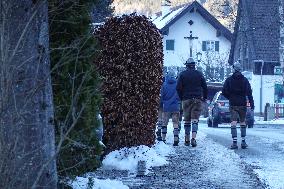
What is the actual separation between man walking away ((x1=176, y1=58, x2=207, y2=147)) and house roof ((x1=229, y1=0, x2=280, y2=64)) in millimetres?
38779

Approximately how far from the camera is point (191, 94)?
15.0m

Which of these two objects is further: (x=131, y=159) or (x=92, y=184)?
(x=131, y=159)

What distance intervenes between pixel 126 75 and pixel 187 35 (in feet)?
194

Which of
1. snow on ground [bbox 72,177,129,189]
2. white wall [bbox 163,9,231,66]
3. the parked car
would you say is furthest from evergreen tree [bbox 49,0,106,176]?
white wall [bbox 163,9,231,66]

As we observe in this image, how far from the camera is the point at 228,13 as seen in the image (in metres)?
76.1

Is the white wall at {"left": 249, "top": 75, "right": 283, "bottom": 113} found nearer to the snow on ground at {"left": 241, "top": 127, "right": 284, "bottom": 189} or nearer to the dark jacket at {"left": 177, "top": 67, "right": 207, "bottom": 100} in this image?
the snow on ground at {"left": 241, "top": 127, "right": 284, "bottom": 189}

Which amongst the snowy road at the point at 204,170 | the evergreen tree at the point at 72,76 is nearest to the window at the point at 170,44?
the snowy road at the point at 204,170

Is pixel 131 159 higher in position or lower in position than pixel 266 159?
higher

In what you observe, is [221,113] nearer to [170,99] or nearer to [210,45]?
[170,99]

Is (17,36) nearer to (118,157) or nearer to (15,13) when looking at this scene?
(15,13)

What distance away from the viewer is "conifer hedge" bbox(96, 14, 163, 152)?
35.5ft

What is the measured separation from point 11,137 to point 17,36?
0.85m

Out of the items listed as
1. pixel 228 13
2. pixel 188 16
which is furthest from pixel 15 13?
pixel 228 13

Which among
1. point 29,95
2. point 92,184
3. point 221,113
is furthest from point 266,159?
point 221,113
